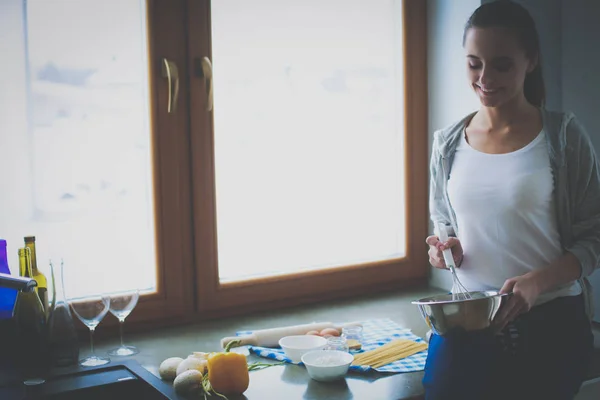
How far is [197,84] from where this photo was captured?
1.95 m

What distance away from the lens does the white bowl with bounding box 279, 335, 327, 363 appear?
5.42 ft

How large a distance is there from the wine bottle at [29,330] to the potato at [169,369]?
0.92ft

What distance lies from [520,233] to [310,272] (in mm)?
843

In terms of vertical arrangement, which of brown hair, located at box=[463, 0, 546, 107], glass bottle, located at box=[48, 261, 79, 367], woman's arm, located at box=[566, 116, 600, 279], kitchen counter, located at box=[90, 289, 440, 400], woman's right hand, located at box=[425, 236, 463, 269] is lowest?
kitchen counter, located at box=[90, 289, 440, 400]

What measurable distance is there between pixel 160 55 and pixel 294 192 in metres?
0.56

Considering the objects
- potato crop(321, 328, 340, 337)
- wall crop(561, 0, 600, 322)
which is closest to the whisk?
potato crop(321, 328, 340, 337)

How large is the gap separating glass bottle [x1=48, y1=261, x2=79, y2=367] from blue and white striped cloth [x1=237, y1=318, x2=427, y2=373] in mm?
407

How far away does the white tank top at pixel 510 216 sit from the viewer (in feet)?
4.76

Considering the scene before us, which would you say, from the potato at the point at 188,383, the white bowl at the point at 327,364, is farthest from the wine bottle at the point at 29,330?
the white bowl at the point at 327,364

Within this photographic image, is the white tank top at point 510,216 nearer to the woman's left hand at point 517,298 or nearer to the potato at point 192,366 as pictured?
the woman's left hand at point 517,298

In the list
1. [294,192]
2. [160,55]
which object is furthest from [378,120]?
[160,55]

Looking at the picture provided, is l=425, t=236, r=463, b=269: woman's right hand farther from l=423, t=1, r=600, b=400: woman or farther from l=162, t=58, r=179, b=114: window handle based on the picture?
l=162, t=58, r=179, b=114: window handle

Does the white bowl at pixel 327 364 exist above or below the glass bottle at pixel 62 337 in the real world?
below

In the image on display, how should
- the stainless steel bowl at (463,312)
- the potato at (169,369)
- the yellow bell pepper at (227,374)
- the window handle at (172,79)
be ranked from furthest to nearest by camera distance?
the window handle at (172,79) < the potato at (169,369) < the yellow bell pepper at (227,374) < the stainless steel bowl at (463,312)
